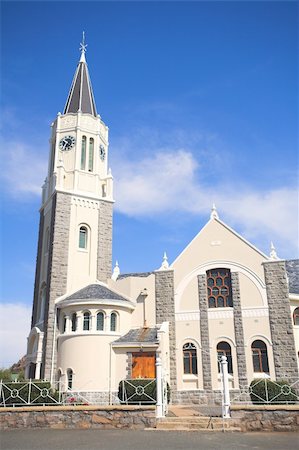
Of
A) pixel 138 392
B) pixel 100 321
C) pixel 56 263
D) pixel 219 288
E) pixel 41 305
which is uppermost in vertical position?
pixel 56 263

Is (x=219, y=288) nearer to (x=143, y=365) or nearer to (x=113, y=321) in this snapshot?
(x=143, y=365)

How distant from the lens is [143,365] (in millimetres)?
24172

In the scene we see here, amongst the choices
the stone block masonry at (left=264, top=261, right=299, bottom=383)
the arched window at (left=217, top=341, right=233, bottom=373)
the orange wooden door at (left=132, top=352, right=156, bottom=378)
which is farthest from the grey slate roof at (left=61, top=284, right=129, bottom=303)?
the stone block masonry at (left=264, top=261, right=299, bottom=383)

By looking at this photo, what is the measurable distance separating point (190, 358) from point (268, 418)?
33.7ft

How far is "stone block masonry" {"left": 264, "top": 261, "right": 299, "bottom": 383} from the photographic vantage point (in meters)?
23.2

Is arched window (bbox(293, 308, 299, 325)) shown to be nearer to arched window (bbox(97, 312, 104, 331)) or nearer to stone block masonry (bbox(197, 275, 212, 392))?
stone block masonry (bbox(197, 275, 212, 392))

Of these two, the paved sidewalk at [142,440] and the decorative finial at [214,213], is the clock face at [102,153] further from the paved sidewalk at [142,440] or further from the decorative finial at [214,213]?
the paved sidewalk at [142,440]

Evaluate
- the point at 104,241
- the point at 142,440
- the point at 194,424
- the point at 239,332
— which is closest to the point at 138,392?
the point at 194,424

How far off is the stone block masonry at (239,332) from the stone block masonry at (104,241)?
9.53 metres

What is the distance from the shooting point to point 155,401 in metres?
17.3

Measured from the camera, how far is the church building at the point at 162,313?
79.1 ft

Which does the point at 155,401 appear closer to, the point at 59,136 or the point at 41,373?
the point at 41,373

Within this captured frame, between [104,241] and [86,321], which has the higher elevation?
[104,241]

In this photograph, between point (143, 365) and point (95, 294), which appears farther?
point (95, 294)
